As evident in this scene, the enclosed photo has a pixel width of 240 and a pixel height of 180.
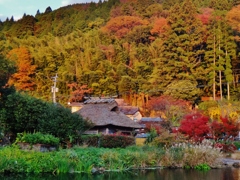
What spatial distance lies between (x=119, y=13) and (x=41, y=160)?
45.2 m

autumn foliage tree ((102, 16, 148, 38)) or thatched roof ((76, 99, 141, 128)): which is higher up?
autumn foliage tree ((102, 16, 148, 38))

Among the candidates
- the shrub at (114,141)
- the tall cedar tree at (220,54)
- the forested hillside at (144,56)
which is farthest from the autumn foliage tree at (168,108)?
the shrub at (114,141)

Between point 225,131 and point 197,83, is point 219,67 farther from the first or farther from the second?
point 225,131

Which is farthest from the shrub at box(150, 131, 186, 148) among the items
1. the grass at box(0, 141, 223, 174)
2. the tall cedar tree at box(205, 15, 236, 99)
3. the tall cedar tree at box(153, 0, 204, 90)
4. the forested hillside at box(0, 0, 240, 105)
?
the tall cedar tree at box(205, 15, 236, 99)

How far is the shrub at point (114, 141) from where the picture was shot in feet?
75.2

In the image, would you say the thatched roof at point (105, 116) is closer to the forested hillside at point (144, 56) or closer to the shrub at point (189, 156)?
the shrub at point (189, 156)

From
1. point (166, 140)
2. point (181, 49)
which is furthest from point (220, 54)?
point (166, 140)

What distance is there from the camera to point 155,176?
A: 1509 cm

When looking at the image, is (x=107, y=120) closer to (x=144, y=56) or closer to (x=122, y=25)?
(x=144, y=56)

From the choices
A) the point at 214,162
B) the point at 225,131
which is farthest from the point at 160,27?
the point at 214,162

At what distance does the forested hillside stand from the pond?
2398cm

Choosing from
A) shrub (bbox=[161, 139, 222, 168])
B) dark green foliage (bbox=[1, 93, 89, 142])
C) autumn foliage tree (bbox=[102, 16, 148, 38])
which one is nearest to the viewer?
shrub (bbox=[161, 139, 222, 168])

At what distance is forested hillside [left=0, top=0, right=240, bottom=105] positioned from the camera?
142 feet

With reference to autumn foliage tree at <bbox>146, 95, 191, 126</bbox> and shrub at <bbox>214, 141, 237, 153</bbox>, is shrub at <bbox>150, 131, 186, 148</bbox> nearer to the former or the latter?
shrub at <bbox>214, 141, 237, 153</bbox>
